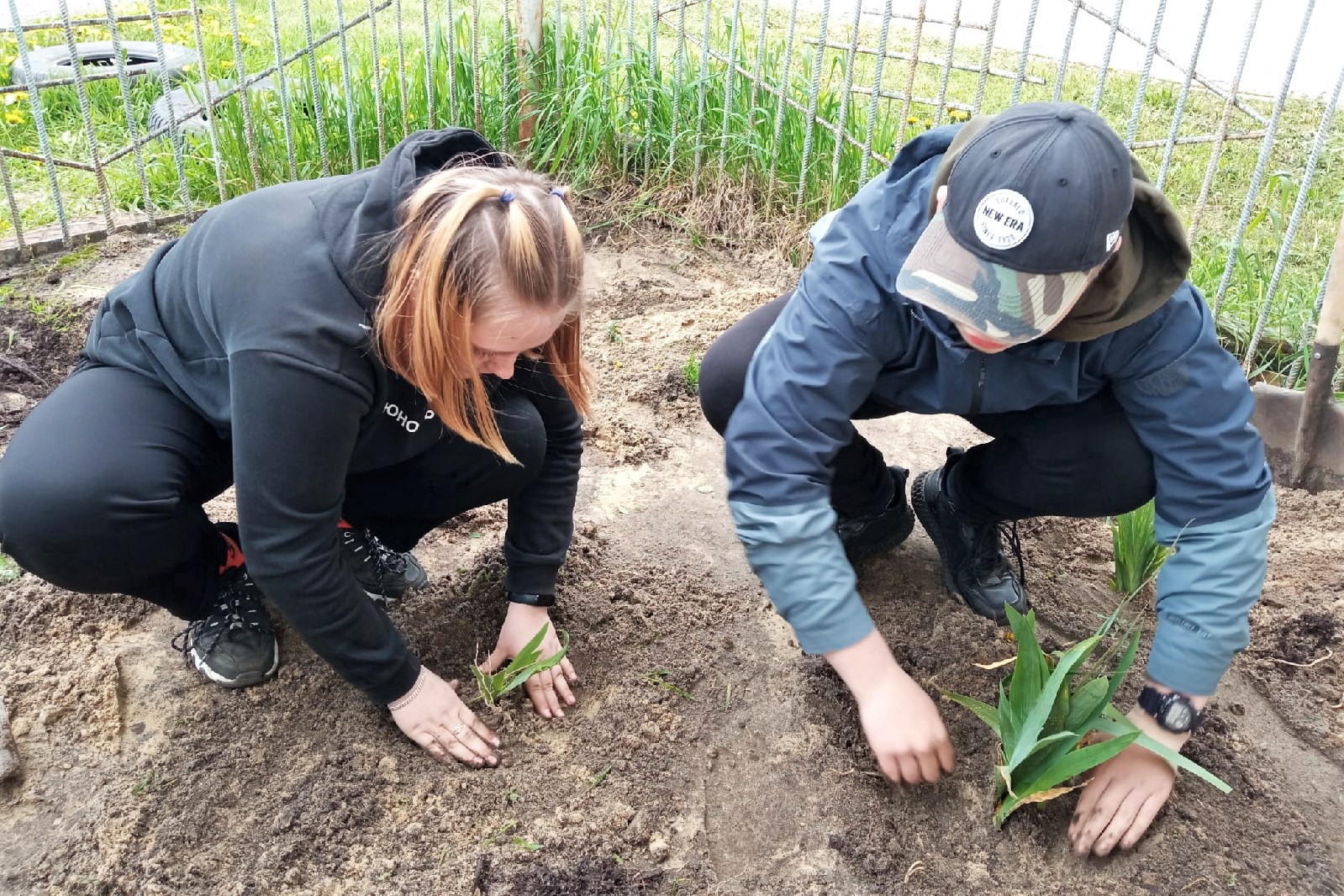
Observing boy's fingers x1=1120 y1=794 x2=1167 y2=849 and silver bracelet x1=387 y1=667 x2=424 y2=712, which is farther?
silver bracelet x1=387 y1=667 x2=424 y2=712

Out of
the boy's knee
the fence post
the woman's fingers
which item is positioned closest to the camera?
the woman's fingers

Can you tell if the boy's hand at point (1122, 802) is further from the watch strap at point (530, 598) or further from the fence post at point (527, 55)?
the fence post at point (527, 55)

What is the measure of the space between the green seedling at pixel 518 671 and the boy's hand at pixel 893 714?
1.75 ft

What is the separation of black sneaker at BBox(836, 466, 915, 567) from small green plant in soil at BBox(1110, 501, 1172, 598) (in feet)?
1.41

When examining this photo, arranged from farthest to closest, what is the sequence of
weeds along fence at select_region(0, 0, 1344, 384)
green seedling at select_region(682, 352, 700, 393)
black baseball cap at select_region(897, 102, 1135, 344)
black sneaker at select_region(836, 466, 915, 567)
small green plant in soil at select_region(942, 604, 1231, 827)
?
weeds along fence at select_region(0, 0, 1344, 384) → green seedling at select_region(682, 352, 700, 393) → black sneaker at select_region(836, 466, 915, 567) → small green plant in soil at select_region(942, 604, 1231, 827) → black baseball cap at select_region(897, 102, 1135, 344)

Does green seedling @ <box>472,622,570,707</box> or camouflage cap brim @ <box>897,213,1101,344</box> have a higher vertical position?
camouflage cap brim @ <box>897,213,1101,344</box>

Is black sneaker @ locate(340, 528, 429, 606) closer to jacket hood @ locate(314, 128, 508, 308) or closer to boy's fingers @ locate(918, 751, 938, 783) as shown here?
jacket hood @ locate(314, 128, 508, 308)

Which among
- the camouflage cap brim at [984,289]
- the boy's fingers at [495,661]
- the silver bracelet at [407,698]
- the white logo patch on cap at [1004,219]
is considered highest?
the white logo patch on cap at [1004,219]

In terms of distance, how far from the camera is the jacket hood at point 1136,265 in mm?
1379

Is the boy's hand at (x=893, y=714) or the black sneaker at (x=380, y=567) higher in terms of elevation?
the boy's hand at (x=893, y=714)

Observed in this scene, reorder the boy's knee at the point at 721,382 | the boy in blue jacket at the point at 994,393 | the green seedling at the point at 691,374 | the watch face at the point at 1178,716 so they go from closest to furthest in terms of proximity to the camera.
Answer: the boy in blue jacket at the point at 994,393 < the watch face at the point at 1178,716 < the boy's knee at the point at 721,382 < the green seedling at the point at 691,374

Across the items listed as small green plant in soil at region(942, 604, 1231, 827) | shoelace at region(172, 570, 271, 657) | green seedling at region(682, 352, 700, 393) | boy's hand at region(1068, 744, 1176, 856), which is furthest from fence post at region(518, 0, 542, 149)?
boy's hand at region(1068, 744, 1176, 856)

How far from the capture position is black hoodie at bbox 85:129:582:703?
1411mm

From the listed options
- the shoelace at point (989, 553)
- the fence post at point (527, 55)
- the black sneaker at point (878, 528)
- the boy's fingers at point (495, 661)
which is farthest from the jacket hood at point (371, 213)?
the fence post at point (527, 55)
